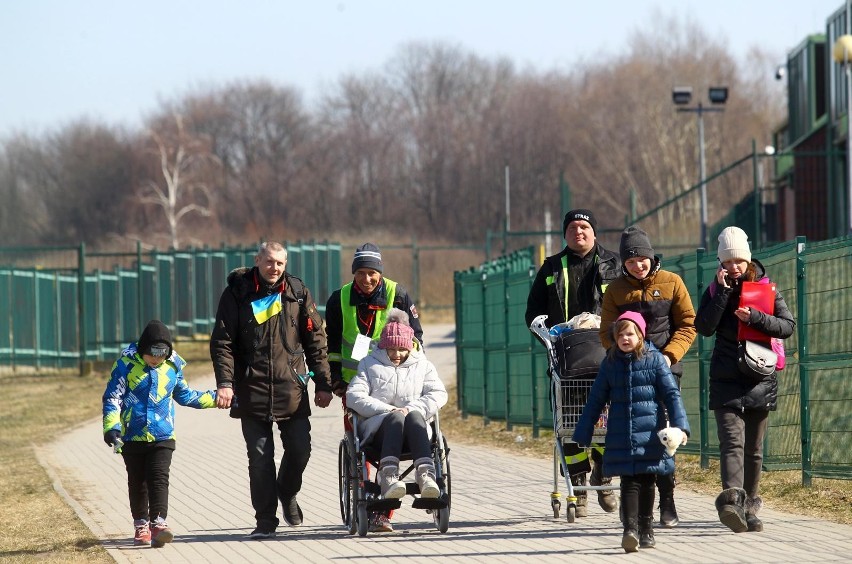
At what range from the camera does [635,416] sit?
8.48 meters

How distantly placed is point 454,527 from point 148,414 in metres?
2.08

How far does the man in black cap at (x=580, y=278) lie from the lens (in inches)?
390

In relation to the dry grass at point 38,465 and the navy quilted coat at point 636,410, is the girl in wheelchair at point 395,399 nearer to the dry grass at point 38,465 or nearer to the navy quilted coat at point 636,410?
the navy quilted coat at point 636,410

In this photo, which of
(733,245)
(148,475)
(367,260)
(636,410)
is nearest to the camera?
(636,410)

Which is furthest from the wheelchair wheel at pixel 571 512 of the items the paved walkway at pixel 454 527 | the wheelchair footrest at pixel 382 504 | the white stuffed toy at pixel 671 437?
the white stuffed toy at pixel 671 437

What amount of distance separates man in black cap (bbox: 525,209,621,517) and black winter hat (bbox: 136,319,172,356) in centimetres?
237

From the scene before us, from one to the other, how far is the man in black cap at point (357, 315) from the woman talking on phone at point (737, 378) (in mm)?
2016

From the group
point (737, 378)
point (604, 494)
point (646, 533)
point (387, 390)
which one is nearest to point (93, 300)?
point (387, 390)

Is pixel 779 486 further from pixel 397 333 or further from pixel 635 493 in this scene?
pixel 397 333

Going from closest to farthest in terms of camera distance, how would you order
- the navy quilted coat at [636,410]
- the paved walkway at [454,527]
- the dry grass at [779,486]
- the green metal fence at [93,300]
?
the navy quilted coat at [636,410], the paved walkway at [454,527], the dry grass at [779,486], the green metal fence at [93,300]

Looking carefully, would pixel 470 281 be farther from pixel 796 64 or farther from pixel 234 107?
pixel 234 107

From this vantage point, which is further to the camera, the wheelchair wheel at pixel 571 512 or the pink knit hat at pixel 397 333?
the wheelchair wheel at pixel 571 512

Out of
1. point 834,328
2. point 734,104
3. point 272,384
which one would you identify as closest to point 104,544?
point 272,384

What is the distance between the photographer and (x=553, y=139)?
85562 mm
